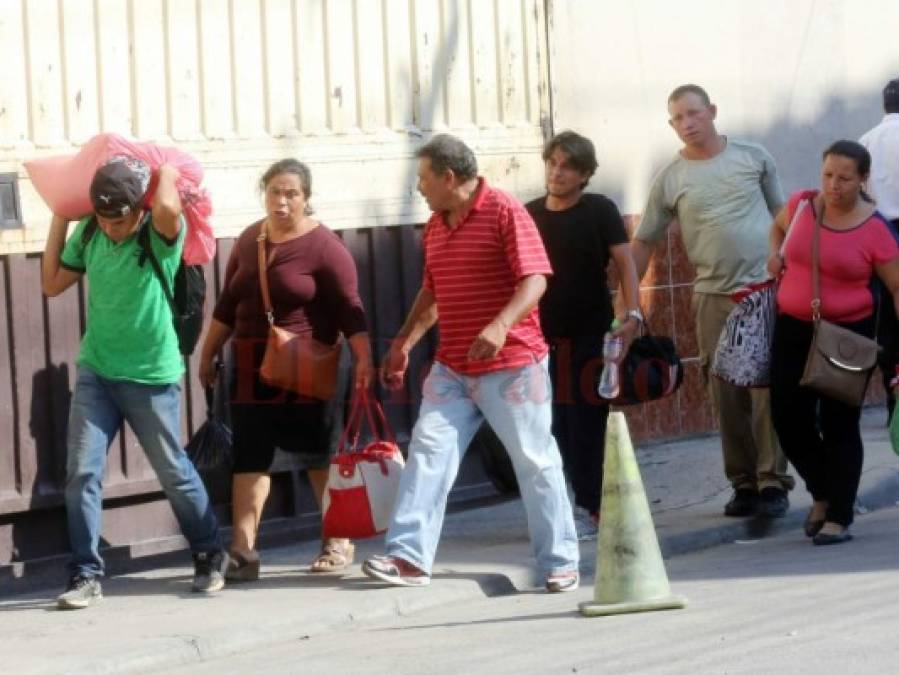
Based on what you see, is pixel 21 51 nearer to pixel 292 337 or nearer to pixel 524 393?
pixel 292 337

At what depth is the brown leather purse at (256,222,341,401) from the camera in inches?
368

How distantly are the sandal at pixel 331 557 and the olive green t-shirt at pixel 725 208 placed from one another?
95.8 inches

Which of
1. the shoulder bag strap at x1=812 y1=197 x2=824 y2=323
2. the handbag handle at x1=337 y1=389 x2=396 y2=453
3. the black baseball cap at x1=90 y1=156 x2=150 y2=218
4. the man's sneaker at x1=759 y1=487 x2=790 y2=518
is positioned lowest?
the man's sneaker at x1=759 y1=487 x2=790 y2=518

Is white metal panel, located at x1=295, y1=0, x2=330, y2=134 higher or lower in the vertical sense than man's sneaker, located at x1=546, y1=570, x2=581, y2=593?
higher

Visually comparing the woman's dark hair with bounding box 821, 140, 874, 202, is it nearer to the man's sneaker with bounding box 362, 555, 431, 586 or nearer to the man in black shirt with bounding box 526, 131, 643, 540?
the man in black shirt with bounding box 526, 131, 643, 540

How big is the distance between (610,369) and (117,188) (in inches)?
99.7

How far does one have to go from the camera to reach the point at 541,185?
12203 mm

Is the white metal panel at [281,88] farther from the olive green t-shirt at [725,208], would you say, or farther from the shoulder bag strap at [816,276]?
the shoulder bag strap at [816,276]

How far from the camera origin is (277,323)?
31.1ft

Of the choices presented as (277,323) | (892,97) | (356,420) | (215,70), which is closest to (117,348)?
(277,323)

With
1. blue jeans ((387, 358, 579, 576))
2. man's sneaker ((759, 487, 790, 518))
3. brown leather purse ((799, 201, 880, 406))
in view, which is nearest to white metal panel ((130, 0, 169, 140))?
blue jeans ((387, 358, 579, 576))

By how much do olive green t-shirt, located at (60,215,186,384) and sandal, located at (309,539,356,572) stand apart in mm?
1211

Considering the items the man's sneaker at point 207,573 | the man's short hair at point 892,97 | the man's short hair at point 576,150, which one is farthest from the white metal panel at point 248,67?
the man's short hair at point 892,97

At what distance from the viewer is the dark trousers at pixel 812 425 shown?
33.7 ft
